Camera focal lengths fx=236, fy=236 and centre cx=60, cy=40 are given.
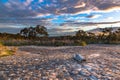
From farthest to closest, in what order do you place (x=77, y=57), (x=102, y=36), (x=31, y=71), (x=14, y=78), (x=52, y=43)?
(x=102, y=36) < (x=52, y=43) < (x=77, y=57) < (x=31, y=71) < (x=14, y=78)

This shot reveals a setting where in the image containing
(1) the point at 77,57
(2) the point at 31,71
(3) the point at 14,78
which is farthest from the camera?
(1) the point at 77,57

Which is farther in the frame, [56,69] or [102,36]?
[102,36]

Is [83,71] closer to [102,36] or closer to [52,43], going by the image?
[52,43]

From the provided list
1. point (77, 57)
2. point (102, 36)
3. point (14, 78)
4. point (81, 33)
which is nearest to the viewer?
point (14, 78)

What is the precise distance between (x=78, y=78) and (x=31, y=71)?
1524mm

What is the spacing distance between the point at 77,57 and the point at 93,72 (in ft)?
8.66

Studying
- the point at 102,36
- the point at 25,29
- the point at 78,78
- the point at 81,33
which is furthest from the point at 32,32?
the point at 78,78

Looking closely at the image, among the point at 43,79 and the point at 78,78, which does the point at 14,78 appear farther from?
the point at 78,78

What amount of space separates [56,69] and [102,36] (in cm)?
3973

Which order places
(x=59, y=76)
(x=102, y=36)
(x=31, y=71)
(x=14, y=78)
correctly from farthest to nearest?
1. (x=102, y=36)
2. (x=31, y=71)
3. (x=59, y=76)
4. (x=14, y=78)

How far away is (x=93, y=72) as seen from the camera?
7.44 meters

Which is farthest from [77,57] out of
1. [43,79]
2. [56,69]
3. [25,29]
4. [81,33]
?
[25,29]

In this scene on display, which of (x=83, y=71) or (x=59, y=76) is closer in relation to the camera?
(x=59, y=76)

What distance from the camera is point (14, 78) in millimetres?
6160
